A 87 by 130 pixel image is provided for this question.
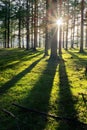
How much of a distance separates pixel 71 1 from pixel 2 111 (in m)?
52.6

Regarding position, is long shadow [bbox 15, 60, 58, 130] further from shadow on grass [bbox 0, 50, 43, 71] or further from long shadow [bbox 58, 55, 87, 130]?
shadow on grass [bbox 0, 50, 43, 71]

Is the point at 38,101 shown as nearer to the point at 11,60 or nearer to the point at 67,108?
the point at 67,108

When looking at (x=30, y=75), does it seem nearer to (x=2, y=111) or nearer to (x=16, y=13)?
(x=2, y=111)

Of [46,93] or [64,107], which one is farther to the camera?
[46,93]

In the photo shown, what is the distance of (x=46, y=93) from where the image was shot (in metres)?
11.7

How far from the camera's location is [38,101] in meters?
10.4

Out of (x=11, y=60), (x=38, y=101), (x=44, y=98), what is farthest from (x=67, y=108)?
(x=11, y=60)

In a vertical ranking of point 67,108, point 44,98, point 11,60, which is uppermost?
point 11,60

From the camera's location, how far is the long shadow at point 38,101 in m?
8.27

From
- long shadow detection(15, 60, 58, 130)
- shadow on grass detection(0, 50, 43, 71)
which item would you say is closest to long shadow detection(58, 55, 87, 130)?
long shadow detection(15, 60, 58, 130)

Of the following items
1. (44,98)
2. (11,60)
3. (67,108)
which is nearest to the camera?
(67,108)

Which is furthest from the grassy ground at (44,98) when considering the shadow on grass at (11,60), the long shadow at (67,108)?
the shadow on grass at (11,60)

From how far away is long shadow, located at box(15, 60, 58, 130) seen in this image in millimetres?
8266

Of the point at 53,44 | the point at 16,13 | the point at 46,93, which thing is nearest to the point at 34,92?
the point at 46,93
